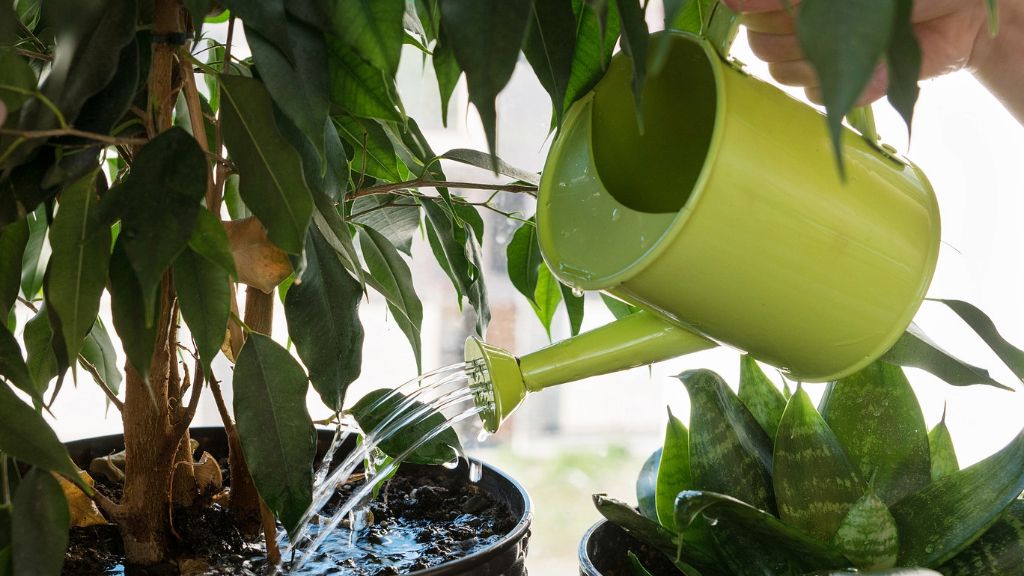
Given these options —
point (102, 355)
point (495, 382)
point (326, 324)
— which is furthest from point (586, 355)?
point (102, 355)

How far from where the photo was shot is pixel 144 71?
1.57 feet

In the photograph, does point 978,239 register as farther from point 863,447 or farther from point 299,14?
point 299,14

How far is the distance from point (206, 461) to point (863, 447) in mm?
576

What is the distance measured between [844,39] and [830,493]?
448 millimetres

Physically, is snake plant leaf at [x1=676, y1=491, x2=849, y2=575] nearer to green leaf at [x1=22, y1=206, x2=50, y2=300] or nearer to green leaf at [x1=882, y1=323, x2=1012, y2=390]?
green leaf at [x1=882, y1=323, x2=1012, y2=390]

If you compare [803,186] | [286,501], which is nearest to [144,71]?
[286,501]

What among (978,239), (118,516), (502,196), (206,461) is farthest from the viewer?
(502,196)

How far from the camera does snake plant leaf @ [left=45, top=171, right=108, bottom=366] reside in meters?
0.43

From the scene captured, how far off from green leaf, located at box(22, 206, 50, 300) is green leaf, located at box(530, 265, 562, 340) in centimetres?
44

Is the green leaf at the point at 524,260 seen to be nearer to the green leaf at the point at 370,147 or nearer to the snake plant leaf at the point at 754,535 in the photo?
the green leaf at the point at 370,147

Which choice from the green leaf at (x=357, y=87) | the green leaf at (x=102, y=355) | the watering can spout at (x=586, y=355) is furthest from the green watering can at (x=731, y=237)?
the green leaf at (x=102, y=355)

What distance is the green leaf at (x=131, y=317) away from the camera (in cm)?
43

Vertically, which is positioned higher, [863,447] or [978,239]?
[978,239]

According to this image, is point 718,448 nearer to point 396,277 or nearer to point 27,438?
point 396,277
